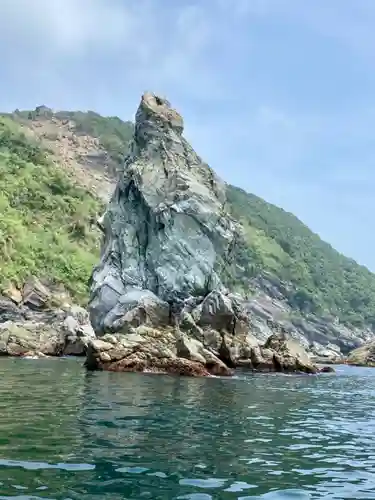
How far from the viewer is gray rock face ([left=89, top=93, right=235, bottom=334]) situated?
211 ft

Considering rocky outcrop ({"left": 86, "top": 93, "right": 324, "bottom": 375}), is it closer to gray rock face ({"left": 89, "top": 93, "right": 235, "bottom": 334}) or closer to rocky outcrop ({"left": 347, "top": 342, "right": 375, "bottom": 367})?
gray rock face ({"left": 89, "top": 93, "right": 235, "bottom": 334})

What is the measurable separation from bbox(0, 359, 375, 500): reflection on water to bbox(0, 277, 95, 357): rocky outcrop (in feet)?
128

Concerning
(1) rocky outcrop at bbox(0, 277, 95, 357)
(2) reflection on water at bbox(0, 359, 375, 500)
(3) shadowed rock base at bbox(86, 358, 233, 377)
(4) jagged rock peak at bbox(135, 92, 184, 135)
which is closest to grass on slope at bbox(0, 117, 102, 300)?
(1) rocky outcrop at bbox(0, 277, 95, 357)

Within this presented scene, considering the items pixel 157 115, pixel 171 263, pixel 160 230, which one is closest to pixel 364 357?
pixel 171 263

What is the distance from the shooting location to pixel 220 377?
151ft

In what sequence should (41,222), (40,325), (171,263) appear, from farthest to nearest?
(41,222)
(40,325)
(171,263)

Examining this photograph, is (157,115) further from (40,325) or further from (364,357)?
(364,357)

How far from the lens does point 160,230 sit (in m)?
68.1

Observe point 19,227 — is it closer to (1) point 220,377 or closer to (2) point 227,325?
(2) point 227,325

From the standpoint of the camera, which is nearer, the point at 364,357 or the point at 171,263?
the point at 171,263

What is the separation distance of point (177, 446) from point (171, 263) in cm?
4954

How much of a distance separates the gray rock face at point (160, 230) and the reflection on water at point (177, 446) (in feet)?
107

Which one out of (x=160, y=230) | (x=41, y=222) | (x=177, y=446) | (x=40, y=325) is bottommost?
(x=177, y=446)

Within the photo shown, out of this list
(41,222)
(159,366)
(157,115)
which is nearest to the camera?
(159,366)
